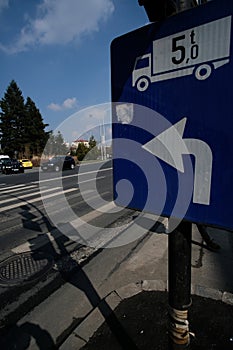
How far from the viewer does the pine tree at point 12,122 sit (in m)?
44.4

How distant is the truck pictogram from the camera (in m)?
0.86

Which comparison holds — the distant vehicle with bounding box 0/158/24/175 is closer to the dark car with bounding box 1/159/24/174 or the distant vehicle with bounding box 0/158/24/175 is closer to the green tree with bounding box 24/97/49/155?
the dark car with bounding box 1/159/24/174

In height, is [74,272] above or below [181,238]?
below

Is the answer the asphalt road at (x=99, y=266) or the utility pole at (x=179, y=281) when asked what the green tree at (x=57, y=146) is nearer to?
the asphalt road at (x=99, y=266)

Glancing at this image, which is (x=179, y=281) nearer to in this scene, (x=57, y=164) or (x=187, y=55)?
(x=187, y=55)

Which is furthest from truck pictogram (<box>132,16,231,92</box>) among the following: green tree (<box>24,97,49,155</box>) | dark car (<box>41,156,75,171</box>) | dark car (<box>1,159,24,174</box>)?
green tree (<box>24,97,49,155</box>)

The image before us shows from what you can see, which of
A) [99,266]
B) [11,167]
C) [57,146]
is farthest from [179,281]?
[57,146]

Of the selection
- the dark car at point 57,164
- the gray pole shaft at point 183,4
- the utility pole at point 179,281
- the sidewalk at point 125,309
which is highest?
the gray pole shaft at point 183,4

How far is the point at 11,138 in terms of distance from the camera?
44.3 metres

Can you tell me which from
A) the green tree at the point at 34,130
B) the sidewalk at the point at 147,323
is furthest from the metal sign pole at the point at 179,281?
the green tree at the point at 34,130

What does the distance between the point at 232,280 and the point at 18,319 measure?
2.82 meters

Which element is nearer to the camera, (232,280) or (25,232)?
(232,280)

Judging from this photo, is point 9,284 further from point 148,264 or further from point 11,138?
point 11,138

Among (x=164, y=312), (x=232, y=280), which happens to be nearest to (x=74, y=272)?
(x=164, y=312)
